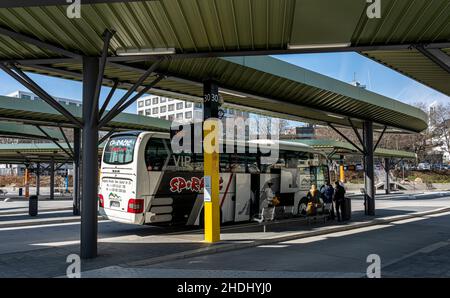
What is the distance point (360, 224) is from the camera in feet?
53.1

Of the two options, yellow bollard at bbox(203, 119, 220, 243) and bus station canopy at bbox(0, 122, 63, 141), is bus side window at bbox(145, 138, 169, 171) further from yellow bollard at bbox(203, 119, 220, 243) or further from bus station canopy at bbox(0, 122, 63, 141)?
bus station canopy at bbox(0, 122, 63, 141)

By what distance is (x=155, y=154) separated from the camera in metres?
13.7

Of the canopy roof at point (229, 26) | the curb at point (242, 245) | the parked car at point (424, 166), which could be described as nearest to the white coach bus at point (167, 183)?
the curb at point (242, 245)

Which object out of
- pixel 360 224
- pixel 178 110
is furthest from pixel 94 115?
pixel 178 110

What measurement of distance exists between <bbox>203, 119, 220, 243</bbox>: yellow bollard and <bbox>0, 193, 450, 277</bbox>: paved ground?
0.55m

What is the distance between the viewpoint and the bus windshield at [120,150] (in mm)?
13578

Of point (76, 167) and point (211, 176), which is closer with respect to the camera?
point (211, 176)

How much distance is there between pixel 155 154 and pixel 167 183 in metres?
1.04

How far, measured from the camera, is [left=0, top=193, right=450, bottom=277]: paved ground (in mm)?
8297

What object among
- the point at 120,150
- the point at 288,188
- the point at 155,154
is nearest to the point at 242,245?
the point at 155,154

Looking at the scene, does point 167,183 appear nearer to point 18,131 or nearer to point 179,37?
point 179,37

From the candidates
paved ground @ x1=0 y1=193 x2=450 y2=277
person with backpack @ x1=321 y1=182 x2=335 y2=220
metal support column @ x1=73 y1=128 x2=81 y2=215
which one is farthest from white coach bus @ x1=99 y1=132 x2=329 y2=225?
metal support column @ x1=73 y1=128 x2=81 y2=215

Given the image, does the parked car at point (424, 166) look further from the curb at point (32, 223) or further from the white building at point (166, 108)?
the curb at point (32, 223)

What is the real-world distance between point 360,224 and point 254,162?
4.68 metres
